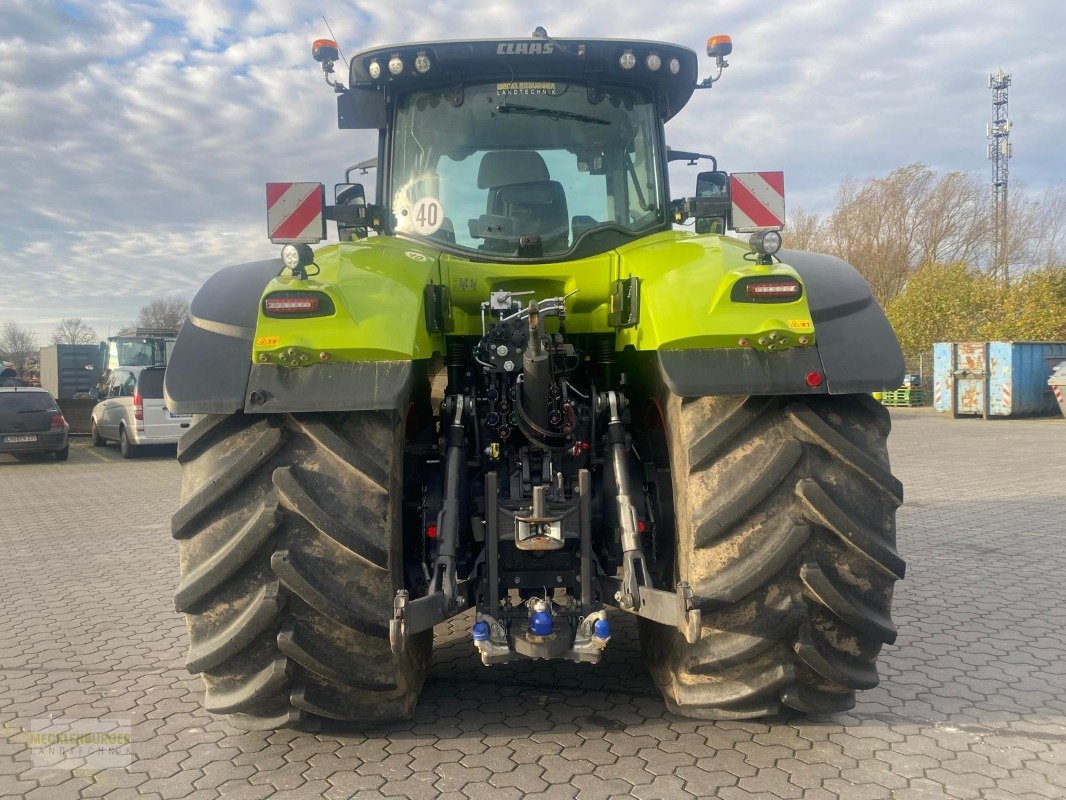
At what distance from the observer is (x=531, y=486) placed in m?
3.45

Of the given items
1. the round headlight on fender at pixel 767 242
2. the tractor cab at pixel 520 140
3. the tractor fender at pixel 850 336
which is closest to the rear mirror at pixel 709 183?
the tractor cab at pixel 520 140

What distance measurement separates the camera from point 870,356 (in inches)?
118

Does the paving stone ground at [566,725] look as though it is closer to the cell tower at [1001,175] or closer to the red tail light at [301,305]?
the red tail light at [301,305]

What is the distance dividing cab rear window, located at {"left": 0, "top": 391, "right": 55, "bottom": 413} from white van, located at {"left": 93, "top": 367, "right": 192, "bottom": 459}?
134cm

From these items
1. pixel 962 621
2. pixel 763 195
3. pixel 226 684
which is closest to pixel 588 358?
pixel 763 195

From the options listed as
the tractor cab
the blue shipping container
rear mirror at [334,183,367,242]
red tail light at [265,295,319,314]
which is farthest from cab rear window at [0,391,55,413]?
the blue shipping container

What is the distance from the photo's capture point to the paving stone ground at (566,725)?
2.96 meters

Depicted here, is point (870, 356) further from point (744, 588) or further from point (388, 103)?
point (388, 103)

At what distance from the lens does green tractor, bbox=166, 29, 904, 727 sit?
290 centimetres

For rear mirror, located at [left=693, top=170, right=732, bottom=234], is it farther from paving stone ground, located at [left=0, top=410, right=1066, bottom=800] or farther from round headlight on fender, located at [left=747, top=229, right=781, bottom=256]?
paving stone ground, located at [left=0, top=410, right=1066, bottom=800]

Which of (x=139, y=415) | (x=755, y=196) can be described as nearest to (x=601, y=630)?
(x=755, y=196)

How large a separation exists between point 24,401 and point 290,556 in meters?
16.2

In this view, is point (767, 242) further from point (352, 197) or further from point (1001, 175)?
point (1001, 175)

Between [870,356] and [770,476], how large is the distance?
0.57 m
